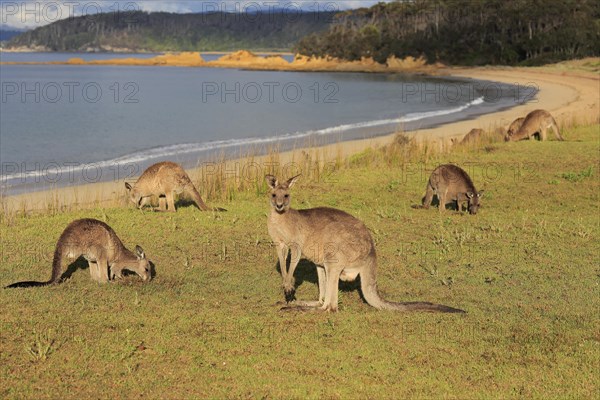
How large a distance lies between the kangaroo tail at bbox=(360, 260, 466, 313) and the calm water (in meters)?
13.3

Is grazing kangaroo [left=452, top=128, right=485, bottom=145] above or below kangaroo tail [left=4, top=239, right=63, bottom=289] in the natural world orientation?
above

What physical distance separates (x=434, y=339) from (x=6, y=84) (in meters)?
78.6

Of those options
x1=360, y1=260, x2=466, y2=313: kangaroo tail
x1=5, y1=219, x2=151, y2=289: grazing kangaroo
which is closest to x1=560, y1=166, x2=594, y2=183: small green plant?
x1=360, y1=260, x2=466, y2=313: kangaroo tail

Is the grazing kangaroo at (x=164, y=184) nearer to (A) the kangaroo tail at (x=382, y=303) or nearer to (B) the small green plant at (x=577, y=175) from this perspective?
(A) the kangaroo tail at (x=382, y=303)

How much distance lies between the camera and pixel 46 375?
221 inches

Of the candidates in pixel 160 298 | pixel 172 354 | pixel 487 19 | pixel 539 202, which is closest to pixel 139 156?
pixel 539 202

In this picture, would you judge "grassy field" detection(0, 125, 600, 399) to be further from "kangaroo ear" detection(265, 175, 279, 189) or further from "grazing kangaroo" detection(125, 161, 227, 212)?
"kangaroo ear" detection(265, 175, 279, 189)

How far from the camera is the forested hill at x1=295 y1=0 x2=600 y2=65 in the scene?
80188 millimetres

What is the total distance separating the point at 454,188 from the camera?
1177cm

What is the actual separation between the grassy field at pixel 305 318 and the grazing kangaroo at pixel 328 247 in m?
0.22

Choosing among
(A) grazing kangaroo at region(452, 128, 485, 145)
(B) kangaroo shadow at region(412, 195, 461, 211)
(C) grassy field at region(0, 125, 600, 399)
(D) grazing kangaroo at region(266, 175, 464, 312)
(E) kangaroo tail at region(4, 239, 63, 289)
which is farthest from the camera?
(A) grazing kangaroo at region(452, 128, 485, 145)

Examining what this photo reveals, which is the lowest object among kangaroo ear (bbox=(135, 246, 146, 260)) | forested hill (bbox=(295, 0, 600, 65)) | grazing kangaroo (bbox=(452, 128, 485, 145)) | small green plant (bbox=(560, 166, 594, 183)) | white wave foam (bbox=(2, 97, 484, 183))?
white wave foam (bbox=(2, 97, 484, 183))

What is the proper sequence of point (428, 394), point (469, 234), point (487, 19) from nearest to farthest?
point (428, 394) → point (469, 234) → point (487, 19)

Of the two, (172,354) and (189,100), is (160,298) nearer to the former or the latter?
(172,354)
